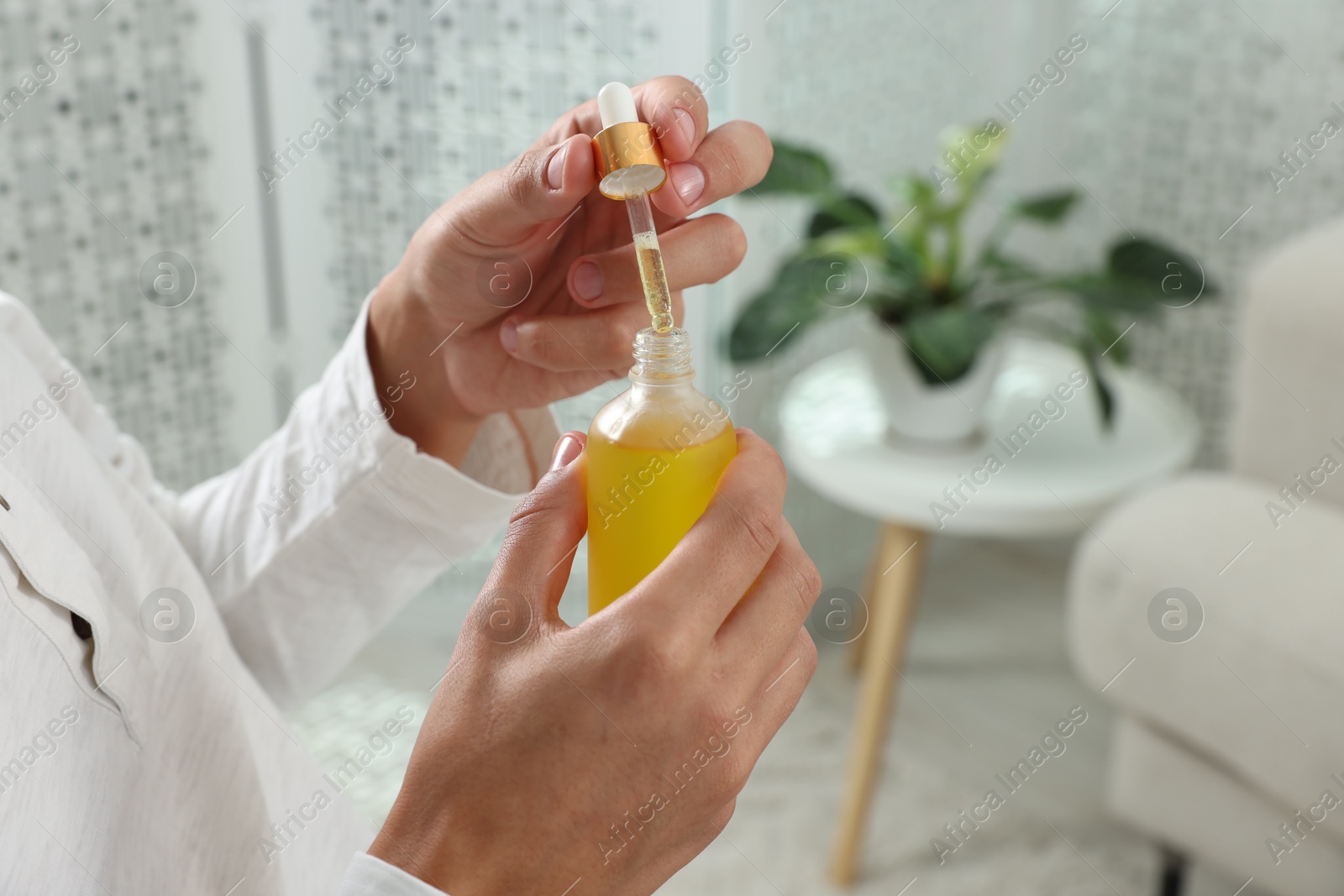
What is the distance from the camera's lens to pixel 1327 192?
1.66 meters

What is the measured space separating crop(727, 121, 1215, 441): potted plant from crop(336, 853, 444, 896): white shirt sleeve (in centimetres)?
94

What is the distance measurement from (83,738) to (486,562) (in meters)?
1.15

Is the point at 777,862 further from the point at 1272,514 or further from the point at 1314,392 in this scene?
the point at 1314,392

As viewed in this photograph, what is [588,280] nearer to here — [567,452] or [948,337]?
[567,452]

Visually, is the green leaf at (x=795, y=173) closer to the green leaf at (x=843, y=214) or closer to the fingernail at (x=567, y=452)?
the green leaf at (x=843, y=214)

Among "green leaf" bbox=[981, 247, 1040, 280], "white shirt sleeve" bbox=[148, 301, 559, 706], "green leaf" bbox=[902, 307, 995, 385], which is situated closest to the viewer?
"white shirt sleeve" bbox=[148, 301, 559, 706]

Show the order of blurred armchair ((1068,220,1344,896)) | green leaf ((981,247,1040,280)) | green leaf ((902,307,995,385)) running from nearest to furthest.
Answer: blurred armchair ((1068,220,1344,896)) < green leaf ((902,307,995,385)) < green leaf ((981,247,1040,280))

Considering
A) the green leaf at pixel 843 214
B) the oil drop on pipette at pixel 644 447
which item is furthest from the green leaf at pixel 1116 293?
the oil drop on pipette at pixel 644 447

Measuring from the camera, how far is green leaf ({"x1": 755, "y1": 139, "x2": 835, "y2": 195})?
126 cm

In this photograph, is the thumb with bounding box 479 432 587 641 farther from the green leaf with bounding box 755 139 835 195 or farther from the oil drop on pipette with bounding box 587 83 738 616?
the green leaf with bounding box 755 139 835 195

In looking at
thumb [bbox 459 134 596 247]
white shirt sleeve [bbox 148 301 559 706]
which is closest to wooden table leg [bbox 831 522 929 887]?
white shirt sleeve [bbox 148 301 559 706]

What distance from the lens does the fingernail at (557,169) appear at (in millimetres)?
489

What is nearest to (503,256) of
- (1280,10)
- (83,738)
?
(83,738)

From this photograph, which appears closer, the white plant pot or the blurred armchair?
the blurred armchair
